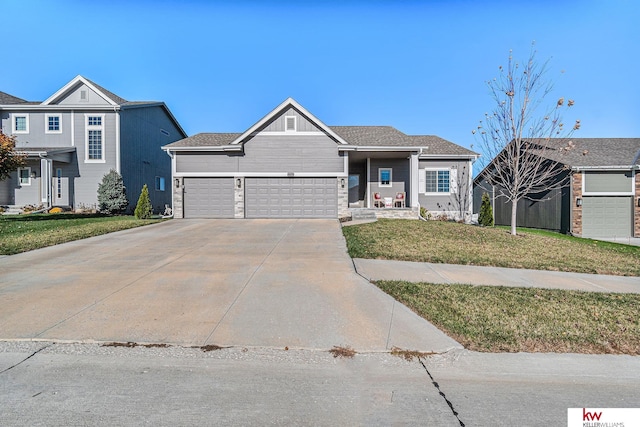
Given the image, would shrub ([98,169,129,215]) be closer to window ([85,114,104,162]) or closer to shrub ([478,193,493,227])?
window ([85,114,104,162])

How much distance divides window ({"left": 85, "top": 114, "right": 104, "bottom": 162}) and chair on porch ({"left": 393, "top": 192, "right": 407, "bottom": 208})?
18220 millimetres

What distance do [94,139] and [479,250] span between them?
2310 cm

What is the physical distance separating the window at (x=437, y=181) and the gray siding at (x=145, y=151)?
18861 mm

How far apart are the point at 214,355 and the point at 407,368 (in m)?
2.15

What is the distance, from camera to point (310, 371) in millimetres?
3711

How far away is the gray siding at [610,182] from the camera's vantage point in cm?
1803

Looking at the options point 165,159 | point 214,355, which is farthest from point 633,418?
point 165,159

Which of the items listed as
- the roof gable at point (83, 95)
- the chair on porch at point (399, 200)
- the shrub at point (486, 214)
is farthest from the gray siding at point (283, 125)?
the roof gable at point (83, 95)

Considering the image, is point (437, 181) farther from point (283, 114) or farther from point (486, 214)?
point (283, 114)

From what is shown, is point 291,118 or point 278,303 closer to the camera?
point 278,303

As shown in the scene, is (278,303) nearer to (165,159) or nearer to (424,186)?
(424,186)

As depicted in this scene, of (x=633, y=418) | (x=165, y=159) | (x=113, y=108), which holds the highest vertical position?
(x=113, y=108)

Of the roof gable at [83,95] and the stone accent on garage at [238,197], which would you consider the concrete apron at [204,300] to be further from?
the roof gable at [83,95]

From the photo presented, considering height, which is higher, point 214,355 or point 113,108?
point 113,108
